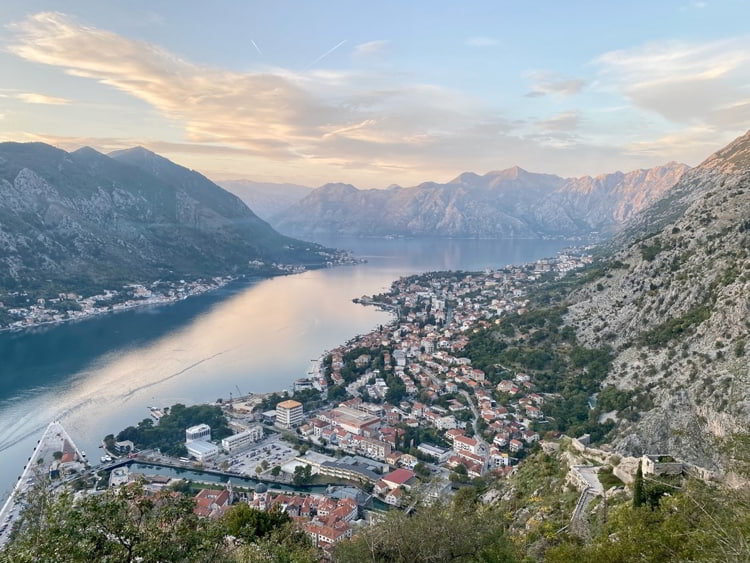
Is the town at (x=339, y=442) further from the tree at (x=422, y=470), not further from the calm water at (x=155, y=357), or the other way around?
the calm water at (x=155, y=357)

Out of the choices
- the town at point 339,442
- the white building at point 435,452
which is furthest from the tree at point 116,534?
the white building at point 435,452

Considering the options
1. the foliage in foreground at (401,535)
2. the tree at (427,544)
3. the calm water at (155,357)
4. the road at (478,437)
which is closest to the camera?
the foliage in foreground at (401,535)

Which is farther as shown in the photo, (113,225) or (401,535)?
(113,225)

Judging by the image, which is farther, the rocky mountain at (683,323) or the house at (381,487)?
the house at (381,487)

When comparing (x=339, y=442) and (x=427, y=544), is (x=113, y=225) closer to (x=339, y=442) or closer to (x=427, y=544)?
(x=339, y=442)

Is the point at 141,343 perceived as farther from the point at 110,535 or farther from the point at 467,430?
the point at 110,535

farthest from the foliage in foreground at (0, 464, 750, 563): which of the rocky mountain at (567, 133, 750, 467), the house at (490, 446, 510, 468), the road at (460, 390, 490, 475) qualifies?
the road at (460, 390, 490, 475)

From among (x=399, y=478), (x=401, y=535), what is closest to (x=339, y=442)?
(x=399, y=478)
